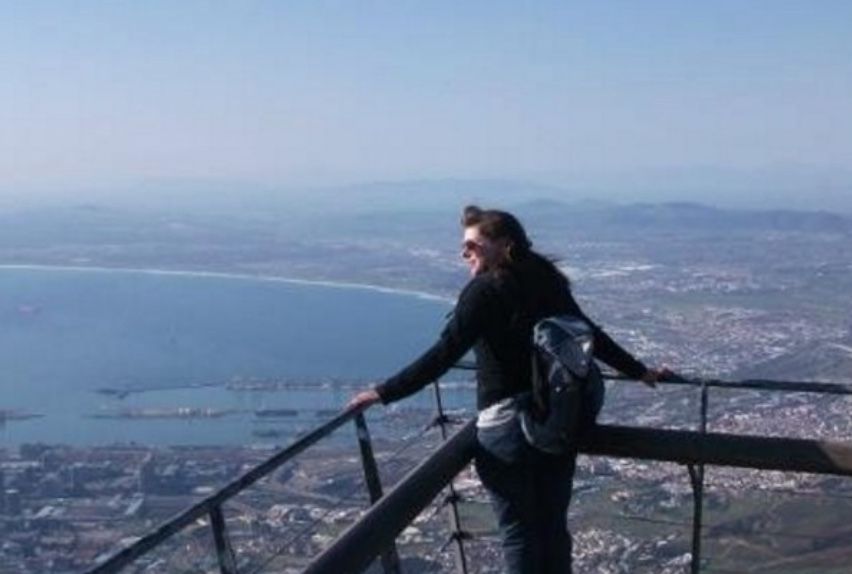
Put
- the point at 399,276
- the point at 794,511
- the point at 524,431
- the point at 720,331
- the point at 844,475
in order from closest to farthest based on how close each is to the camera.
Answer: the point at 524,431 → the point at 844,475 → the point at 794,511 → the point at 720,331 → the point at 399,276

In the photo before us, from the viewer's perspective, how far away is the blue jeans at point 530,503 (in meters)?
3.74

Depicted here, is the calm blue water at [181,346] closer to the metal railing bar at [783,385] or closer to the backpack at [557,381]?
the metal railing bar at [783,385]

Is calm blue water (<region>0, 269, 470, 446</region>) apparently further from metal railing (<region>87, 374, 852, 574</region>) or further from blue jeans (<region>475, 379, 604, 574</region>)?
blue jeans (<region>475, 379, 604, 574</region>)

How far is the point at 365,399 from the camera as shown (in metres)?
3.57

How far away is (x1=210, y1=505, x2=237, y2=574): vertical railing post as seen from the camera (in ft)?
8.50

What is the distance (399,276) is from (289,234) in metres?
26.2

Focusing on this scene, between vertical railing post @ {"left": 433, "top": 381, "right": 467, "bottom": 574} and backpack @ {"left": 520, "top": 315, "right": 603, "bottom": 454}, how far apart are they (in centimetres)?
61

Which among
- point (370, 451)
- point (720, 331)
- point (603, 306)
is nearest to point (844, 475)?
point (370, 451)

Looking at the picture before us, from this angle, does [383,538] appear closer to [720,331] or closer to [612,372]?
[612,372]

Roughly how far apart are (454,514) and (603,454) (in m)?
0.58

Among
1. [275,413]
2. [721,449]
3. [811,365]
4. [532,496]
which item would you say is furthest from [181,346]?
[532,496]

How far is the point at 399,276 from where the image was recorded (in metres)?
49.7

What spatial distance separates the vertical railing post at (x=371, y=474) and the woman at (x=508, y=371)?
0.37ft

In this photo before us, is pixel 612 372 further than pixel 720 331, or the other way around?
pixel 720 331
